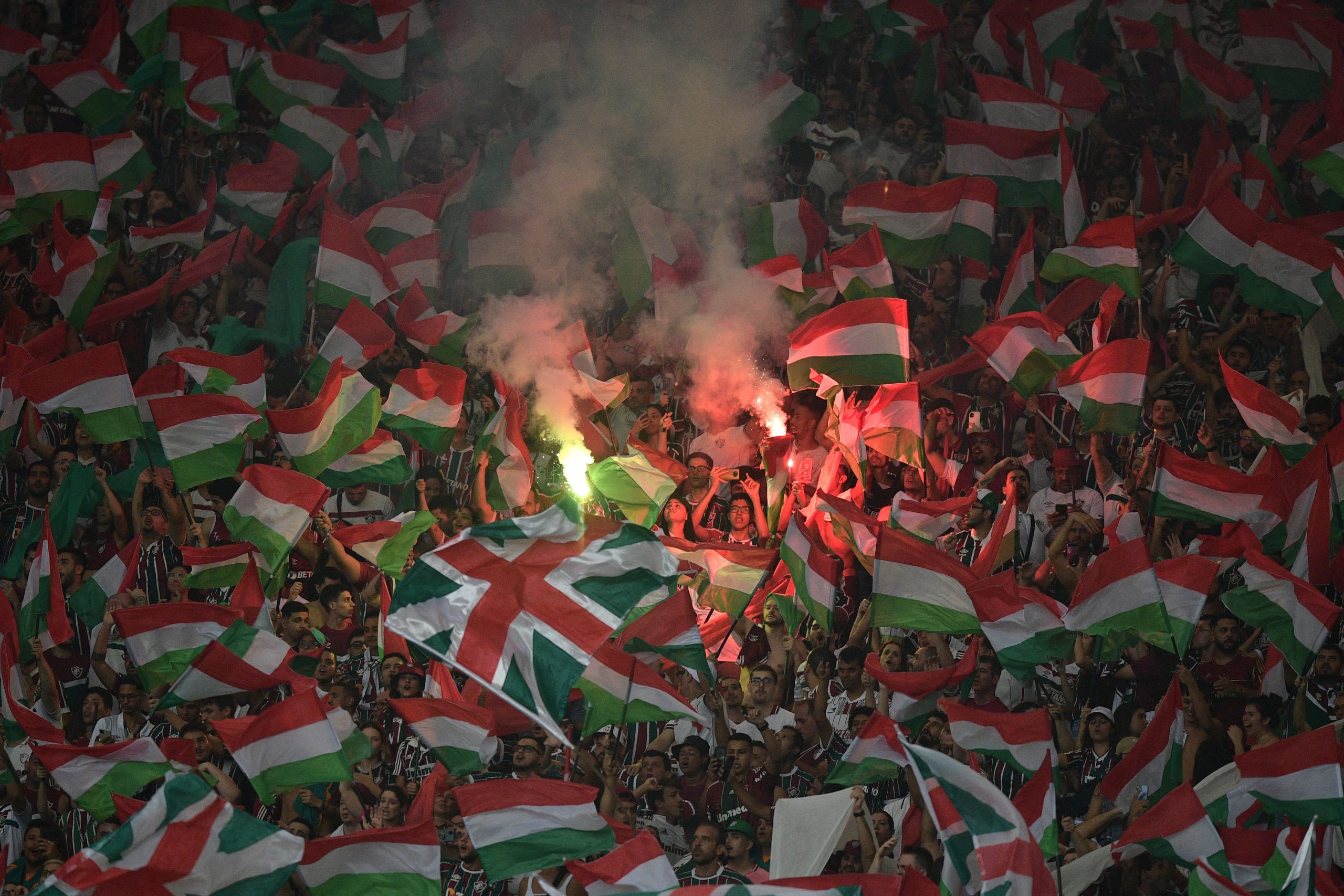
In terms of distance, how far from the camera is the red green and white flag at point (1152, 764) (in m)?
7.00

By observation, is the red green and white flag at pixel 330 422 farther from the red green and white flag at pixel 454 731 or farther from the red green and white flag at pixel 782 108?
the red green and white flag at pixel 782 108

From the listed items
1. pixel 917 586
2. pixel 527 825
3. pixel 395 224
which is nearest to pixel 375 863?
pixel 527 825

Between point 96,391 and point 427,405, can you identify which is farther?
point 427,405

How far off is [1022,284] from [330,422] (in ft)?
A: 12.2

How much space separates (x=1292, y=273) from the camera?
868 centimetres

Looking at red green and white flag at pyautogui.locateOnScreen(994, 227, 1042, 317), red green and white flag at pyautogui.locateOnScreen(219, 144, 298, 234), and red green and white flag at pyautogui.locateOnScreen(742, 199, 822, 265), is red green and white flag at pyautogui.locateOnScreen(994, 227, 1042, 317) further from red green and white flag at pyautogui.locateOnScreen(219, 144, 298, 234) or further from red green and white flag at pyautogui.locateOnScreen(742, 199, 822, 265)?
red green and white flag at pyautogui.locateOnScreen(219, 144, 298, 234)

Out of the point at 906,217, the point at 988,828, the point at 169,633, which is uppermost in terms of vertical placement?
the point at 906,217

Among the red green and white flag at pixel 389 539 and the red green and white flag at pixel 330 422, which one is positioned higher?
the red green and white flag at pixel 330 422

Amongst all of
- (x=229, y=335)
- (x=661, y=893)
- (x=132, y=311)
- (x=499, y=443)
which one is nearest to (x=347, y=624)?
(x=499, y=443)

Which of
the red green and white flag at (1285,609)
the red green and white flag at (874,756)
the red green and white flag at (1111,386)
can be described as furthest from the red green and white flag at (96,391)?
the red green and white flag at (1285,609)

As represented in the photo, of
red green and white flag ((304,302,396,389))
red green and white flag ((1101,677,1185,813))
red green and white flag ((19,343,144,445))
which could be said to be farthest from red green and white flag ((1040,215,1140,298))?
red green and white flag ((19,343,144,445))

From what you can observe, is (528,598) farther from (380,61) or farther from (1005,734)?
(380,61)

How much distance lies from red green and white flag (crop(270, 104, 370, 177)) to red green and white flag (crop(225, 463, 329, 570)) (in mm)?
2976

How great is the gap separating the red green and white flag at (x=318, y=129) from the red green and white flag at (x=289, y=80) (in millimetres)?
386
